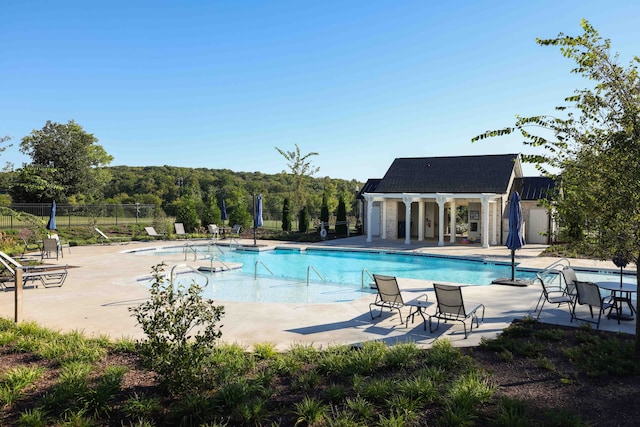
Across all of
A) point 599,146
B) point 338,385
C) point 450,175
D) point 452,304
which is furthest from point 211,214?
point 599,146

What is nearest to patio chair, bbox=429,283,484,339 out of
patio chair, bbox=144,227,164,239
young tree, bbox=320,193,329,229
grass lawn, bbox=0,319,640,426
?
grass lawn, bbox=0,319,640,426

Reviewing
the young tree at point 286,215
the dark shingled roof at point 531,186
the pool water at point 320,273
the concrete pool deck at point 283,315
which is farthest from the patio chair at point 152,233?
the dark shingled roof at point 531,186

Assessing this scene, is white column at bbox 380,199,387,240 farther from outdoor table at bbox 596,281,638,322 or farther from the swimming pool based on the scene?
outdoor table at bbox 596,281,638,322

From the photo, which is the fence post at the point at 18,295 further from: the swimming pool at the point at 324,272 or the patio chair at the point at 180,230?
the patio chair at the point at 180,230

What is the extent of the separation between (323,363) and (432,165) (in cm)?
2220

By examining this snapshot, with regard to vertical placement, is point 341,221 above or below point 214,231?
above

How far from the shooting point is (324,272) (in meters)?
15.8

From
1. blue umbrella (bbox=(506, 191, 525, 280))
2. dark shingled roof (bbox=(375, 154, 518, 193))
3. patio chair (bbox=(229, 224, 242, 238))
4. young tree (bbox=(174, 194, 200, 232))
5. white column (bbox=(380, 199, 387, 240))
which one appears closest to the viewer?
blue umbrella (bbox=(506, 191, 525, 280))

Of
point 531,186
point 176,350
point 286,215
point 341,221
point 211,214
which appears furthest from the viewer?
point 211,214

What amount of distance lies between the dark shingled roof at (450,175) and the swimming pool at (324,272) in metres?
6.02

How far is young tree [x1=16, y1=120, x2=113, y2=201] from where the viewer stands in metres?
38.3

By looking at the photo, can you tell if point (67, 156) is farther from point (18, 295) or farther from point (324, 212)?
point (18, 295)

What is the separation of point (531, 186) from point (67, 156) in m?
39.0

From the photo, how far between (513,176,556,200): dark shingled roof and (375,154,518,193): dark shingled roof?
1.44 m
